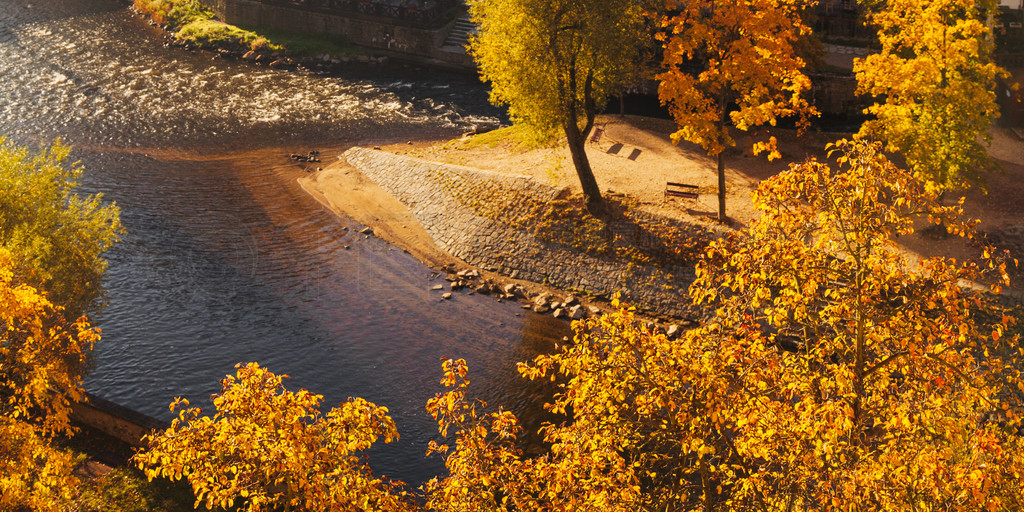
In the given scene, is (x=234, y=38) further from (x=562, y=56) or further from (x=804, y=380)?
(x=804, y=380)

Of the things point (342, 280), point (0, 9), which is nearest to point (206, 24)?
point (0, 9)

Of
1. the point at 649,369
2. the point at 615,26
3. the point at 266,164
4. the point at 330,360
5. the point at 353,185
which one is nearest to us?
the point at 649,369

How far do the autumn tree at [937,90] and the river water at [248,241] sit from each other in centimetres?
1589

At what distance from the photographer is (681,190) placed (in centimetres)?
3616

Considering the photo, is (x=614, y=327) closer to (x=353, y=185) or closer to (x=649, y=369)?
(x=649, y=369)

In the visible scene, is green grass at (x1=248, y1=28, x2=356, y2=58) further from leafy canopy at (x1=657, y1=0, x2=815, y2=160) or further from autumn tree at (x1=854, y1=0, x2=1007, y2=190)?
autumn tree at (x1=854, y1=0, x2=1007, y2=190)

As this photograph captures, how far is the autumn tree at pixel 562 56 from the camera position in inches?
1320

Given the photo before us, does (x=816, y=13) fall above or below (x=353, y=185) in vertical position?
above

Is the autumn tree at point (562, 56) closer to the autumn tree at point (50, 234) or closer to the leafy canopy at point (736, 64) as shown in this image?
the leafy canopy at point (736, 64)

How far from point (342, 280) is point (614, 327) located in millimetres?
23458

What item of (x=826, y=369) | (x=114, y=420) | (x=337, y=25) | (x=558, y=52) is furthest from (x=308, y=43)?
(x=826, y=369)

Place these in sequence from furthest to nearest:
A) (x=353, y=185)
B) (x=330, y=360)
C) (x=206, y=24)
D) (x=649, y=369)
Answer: (x=206, y=24)
(x=353, y=185)
(x=330, y=360)
(x=649, y=369)

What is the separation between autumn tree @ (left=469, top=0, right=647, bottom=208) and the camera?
33.5 m

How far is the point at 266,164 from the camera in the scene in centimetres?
4634
